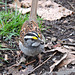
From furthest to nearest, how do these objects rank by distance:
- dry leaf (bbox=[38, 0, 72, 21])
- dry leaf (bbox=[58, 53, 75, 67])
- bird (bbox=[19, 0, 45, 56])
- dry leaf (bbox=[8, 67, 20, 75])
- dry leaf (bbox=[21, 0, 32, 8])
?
dry leaf (bbox=[21, 0, 32, 8]) < dry leaf (bbox=[38, 0, 72, 21]) < dry leaf (bbox=[8, 67, 20, 75]) < dry leaf (bbox=[58, 53, 75, 67]) < bird (bbox=[19, 0, 45, 56])

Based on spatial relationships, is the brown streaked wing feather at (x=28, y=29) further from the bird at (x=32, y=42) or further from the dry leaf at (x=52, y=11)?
the dry leaf at (x=52, y=11)

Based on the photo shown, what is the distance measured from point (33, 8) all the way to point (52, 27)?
919mm

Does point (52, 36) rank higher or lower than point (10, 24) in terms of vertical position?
lower

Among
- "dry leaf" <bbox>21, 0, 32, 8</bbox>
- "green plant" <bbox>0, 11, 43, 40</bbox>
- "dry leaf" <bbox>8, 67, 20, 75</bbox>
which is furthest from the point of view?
"dry leaf" <bbox>21, 0, 32, 8</bbox>

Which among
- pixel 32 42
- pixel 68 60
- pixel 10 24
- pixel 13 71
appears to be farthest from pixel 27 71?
pixel 10 24

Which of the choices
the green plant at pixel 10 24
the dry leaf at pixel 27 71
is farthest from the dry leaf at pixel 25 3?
the dry leaf at pixel 27 71

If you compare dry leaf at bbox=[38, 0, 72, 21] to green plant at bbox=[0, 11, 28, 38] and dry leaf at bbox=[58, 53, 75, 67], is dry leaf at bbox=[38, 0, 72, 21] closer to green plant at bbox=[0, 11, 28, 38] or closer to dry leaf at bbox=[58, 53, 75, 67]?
green plant at bbox=[0, 11, 28, 38]

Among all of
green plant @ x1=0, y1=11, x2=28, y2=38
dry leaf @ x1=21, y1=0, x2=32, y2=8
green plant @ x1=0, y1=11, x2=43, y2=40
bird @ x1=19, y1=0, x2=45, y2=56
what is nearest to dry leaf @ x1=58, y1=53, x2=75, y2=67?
bird @ x1=19, y1=0, x2=45, y2=56

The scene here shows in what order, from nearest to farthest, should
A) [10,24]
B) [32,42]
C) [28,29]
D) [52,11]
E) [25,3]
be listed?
[32,42] → [28,29] → [10,24] → [52,11] → [25,3]

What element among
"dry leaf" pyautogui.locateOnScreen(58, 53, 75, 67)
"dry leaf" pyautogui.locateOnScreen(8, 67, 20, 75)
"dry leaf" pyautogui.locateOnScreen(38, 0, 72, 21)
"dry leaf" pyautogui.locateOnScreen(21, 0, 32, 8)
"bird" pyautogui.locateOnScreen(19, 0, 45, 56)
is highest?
"dry leaf" pyautogui.locateOnScreen(21, 0, 32, 8)

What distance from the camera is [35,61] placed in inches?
162

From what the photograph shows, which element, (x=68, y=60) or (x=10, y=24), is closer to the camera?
(x=68, y=60)

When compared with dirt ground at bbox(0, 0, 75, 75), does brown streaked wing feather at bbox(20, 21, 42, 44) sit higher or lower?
higher

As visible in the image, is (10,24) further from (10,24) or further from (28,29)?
(28,29)
